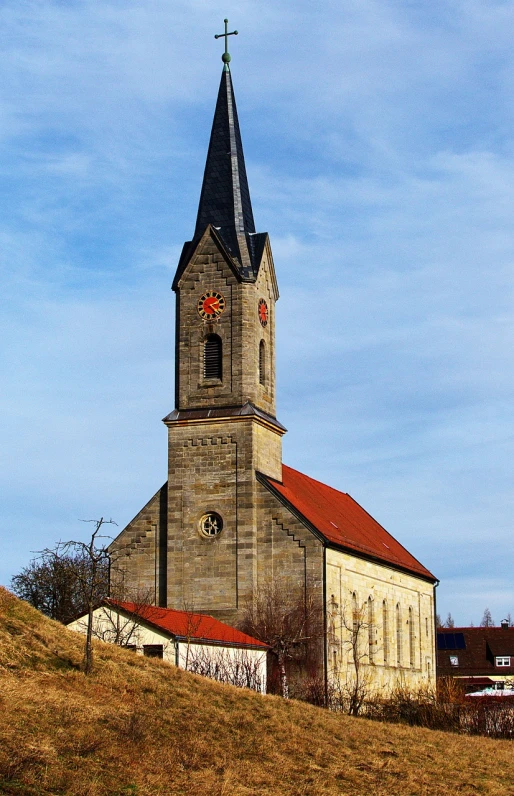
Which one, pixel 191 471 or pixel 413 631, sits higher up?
pixel 191 471

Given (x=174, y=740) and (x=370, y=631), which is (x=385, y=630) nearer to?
(x=370, y=631)

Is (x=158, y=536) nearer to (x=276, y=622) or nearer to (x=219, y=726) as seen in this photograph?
(x=276, y=622)

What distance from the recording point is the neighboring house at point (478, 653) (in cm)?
9206

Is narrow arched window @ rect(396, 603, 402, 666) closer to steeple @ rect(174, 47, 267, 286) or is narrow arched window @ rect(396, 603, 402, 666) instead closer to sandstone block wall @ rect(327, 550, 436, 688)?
sandstone block wall @ rect(327, 550, 436, 688)

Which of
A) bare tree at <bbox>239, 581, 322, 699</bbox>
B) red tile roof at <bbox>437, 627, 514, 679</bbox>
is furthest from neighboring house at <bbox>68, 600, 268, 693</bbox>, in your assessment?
red tile roof at <bbox>437, 627, 514, 679</bbox>

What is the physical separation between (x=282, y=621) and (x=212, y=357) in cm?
1228

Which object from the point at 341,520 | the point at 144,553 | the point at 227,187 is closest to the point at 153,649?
the point at 144,553

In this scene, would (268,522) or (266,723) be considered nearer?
(266,723)

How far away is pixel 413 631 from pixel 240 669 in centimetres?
2533

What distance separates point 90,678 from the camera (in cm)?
2548

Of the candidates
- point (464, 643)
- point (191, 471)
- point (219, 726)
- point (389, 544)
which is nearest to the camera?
point (219, 726)

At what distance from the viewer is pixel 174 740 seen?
22.4 metres

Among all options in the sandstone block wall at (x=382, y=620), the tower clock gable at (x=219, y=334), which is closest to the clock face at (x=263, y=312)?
the tower clock gable at (x=219, y=334)

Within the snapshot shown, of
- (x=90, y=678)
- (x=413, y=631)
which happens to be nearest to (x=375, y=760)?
(x=90, y=678)
